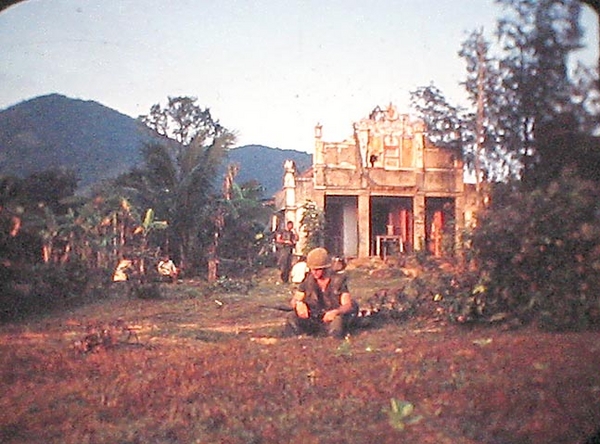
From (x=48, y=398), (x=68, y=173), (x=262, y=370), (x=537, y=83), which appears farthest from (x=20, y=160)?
(x=537, y=83)

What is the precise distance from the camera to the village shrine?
6.00 feet

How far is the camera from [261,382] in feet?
5.70

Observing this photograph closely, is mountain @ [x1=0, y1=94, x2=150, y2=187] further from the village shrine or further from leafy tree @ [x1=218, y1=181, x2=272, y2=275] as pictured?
the village shrine

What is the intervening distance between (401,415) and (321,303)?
0.46 m

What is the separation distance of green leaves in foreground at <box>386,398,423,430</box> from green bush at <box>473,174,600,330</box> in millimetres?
434

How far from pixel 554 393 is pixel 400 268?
560mm

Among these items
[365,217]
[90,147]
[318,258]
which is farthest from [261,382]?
[90,147]

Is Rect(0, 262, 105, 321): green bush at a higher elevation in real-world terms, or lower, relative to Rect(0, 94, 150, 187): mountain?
lower

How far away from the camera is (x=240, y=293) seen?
194 centimetres

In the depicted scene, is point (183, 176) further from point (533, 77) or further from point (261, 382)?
point (533, 77)

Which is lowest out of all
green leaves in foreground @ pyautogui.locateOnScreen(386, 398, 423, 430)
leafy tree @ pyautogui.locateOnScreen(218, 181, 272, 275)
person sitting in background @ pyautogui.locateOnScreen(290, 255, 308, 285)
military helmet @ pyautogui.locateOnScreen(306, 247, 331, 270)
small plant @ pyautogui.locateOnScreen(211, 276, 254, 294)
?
green leaves in foreground @ pyautogui.locateOnScreen(386, 398, 423, 430)

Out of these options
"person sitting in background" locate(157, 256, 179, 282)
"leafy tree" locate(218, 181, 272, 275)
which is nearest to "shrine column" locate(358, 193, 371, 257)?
"leafy tree" locate(218, 181, 272, 275)

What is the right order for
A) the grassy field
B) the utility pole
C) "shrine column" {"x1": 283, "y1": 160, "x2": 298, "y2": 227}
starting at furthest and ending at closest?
"shrine column" {"x1": 283, "y1": 160, "x2": 298, "y2": 227}
the utility pole
the grassy field

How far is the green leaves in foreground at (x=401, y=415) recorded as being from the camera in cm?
167
